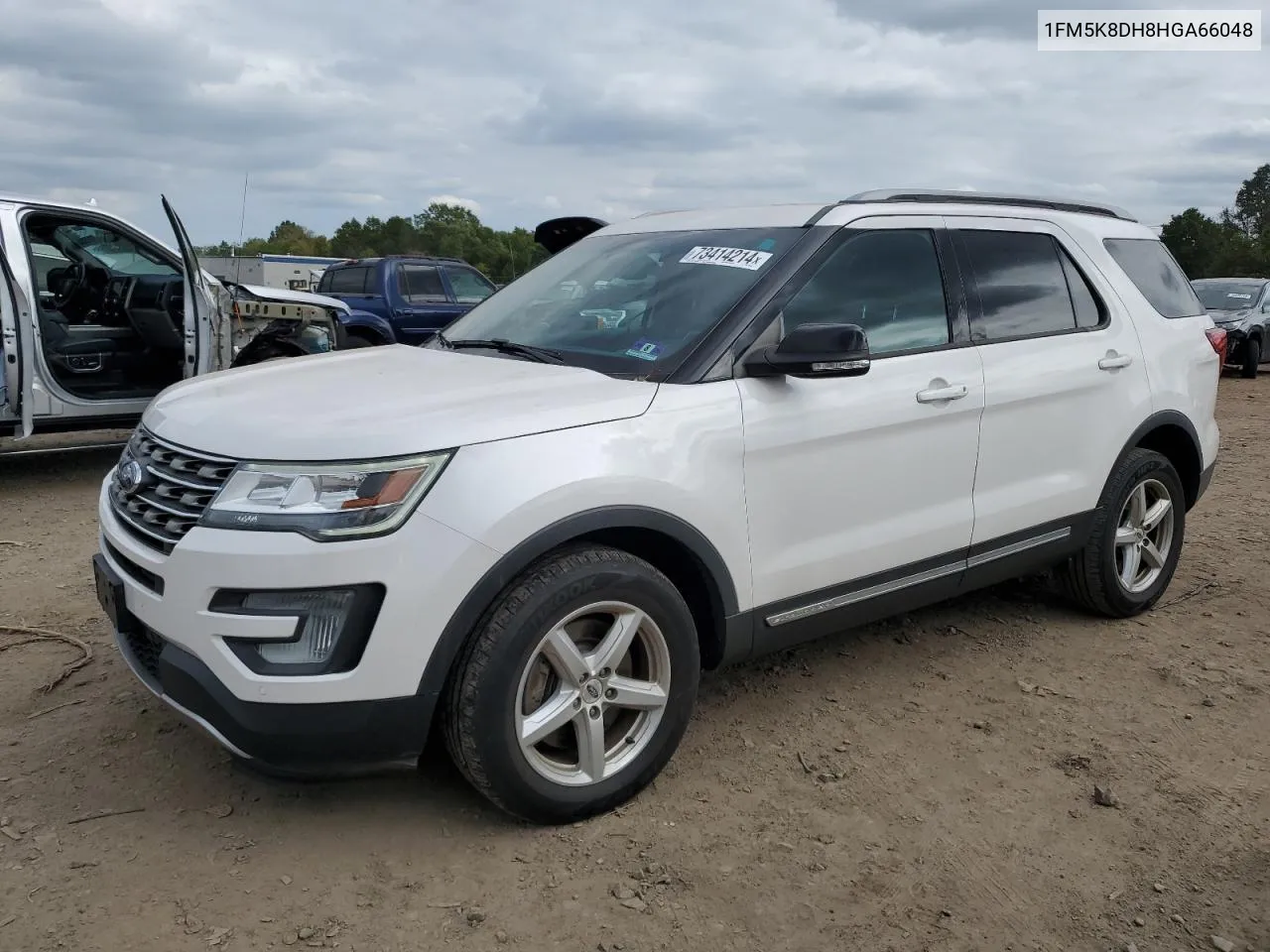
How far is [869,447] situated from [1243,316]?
52.3 ft

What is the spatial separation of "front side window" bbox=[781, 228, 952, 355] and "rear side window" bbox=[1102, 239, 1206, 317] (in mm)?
1324

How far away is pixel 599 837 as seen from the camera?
116 inches

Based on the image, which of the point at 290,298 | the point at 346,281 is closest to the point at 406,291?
the point at 346,281

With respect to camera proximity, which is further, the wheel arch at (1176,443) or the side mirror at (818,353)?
the wheel arch at (1176,443)

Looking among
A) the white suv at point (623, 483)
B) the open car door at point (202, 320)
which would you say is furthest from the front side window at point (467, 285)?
the white suv at point (623, 483)

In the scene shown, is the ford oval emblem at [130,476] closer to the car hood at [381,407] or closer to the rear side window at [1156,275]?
the car hood at [381,407]

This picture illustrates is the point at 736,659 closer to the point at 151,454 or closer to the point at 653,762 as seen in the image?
the point at 653,762

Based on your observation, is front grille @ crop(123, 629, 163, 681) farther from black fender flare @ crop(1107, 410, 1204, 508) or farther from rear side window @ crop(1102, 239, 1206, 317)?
rear side window @ crop(1102, 239, 1206, 317)

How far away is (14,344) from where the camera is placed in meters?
6.67

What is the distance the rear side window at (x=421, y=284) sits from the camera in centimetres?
1302

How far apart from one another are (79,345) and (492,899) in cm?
638

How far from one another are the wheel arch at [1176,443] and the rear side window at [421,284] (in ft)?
32.2

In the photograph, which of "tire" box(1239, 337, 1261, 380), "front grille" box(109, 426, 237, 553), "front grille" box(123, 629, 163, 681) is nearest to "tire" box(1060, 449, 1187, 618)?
"front grille" box(109, 426, 237, 553)

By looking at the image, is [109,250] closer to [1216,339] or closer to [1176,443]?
[1176,443]
